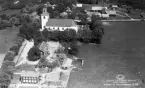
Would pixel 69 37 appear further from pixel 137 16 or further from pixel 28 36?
pixel 137 16

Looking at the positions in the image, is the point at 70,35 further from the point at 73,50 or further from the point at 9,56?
the point at 9,56

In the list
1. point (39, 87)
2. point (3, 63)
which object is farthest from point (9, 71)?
point (39, 87)

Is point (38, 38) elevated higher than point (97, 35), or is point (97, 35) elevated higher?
point (38, 38)

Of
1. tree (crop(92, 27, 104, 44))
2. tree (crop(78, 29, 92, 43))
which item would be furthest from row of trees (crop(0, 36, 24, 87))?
tree (crop(92, 27, 104, 44))

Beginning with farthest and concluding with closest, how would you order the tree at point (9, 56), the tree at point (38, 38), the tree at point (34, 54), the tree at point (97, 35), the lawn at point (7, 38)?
1. the tree at point (97, 35)
2. the tree at point (38, 38)
3. the lawn at point (7, 38)
4. the tree at point (34, 54)
5. the tree at point (9, 56)

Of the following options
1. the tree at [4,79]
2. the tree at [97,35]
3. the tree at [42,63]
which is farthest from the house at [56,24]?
the tree at [4,79]

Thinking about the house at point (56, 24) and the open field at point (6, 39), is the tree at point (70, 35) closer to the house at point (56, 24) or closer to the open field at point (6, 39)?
the house at point (56, 24)

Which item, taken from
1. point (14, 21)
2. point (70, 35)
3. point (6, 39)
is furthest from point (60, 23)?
point (14, 21)

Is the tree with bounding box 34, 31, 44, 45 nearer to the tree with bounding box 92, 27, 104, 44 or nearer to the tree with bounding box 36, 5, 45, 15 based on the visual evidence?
the tree with bounding box 92, 27, 104, 44
